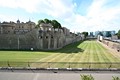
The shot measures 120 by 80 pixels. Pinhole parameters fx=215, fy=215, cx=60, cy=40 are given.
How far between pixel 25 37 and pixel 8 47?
5.62 meters

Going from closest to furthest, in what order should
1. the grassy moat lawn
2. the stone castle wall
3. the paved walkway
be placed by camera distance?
1. the paved walkway
2. the grassy moat lawn
3. the stone castle wall

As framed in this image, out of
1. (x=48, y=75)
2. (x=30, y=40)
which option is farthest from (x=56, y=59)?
(x=30, y=40)

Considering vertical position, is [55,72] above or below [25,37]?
below

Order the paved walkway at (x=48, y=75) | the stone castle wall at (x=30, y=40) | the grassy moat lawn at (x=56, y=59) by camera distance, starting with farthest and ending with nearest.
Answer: the stone castle wall at (x=30, y=40)
the grassy moat lawn at (x=56, y=59)
the paved walkway at (x=48, y=75)

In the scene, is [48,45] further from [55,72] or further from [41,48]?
[55,72]

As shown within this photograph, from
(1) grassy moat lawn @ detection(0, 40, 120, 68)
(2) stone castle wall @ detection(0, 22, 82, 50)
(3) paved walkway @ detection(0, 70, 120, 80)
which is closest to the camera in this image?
(3) paved walkway @ detection(0, 70, 120, 80)

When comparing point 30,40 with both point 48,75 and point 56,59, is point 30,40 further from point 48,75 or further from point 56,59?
point 48,75

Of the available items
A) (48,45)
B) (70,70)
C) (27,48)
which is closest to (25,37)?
(27,48)

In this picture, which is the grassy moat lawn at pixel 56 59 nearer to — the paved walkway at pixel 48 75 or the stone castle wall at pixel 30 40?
the paved walkway at pixel 48 75

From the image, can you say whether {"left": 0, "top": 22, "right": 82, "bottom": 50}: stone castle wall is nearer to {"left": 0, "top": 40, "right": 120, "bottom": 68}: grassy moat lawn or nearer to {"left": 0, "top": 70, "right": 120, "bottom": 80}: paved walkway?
{"left": 0, "top": 40, "right": 120, "bottom": 68}: grassy moat lawn

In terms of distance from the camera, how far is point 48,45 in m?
59.2

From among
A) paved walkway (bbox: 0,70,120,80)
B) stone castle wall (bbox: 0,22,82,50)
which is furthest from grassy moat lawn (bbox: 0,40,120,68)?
stone castle wall (bbox: 0,22,82,50)

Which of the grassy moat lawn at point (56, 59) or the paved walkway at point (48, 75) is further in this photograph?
the grassy moat lawn at point (56, 59)

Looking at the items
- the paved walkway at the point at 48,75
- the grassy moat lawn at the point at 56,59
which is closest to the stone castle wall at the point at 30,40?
the grassy moat lawn at the point at 56,59
